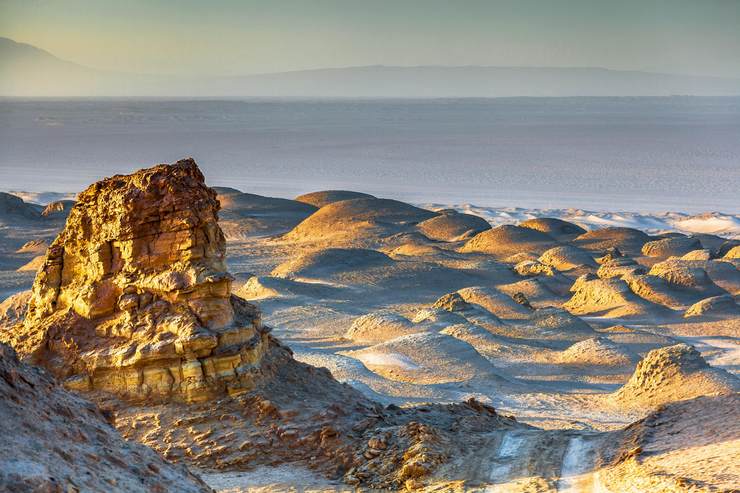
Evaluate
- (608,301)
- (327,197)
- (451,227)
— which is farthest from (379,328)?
(327,197)

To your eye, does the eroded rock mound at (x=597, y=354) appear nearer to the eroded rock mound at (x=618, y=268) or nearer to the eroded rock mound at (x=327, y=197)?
the eroded rock mound at (x=618, y=268)

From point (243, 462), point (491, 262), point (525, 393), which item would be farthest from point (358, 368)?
point (491, 262)

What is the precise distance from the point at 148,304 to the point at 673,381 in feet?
32.3

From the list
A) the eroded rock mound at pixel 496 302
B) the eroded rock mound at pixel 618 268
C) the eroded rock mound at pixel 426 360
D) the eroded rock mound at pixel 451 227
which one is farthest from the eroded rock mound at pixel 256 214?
the eroded rock mound at pixel 426 360

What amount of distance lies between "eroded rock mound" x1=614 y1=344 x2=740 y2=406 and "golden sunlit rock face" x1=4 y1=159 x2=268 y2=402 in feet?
26.1

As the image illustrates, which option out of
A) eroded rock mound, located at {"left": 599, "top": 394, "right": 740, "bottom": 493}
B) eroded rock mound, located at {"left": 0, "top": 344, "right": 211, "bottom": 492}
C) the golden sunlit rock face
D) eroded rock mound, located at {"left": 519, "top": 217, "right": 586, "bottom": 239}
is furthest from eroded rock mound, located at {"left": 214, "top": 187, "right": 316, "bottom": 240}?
eroded rock mound, located at {"left": 0, "top": 344, "right": 211, "bottom": 492}

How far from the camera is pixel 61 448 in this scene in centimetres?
798

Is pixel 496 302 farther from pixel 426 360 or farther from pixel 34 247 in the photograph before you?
pixel 34 247

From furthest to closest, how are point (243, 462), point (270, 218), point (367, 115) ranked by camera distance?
point (367, 115)
point (270, 218)
point (243, 462)

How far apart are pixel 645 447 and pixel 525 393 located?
8479 mm

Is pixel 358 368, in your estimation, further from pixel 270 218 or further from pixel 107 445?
pixel 270 218

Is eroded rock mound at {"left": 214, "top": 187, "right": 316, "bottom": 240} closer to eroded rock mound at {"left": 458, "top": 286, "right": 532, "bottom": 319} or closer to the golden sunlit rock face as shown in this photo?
eroded rock mound at {"left": 458, "top": 286, "right": 532, "bottom": 319}

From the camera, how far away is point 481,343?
24531mm

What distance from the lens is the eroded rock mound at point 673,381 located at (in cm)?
1834
